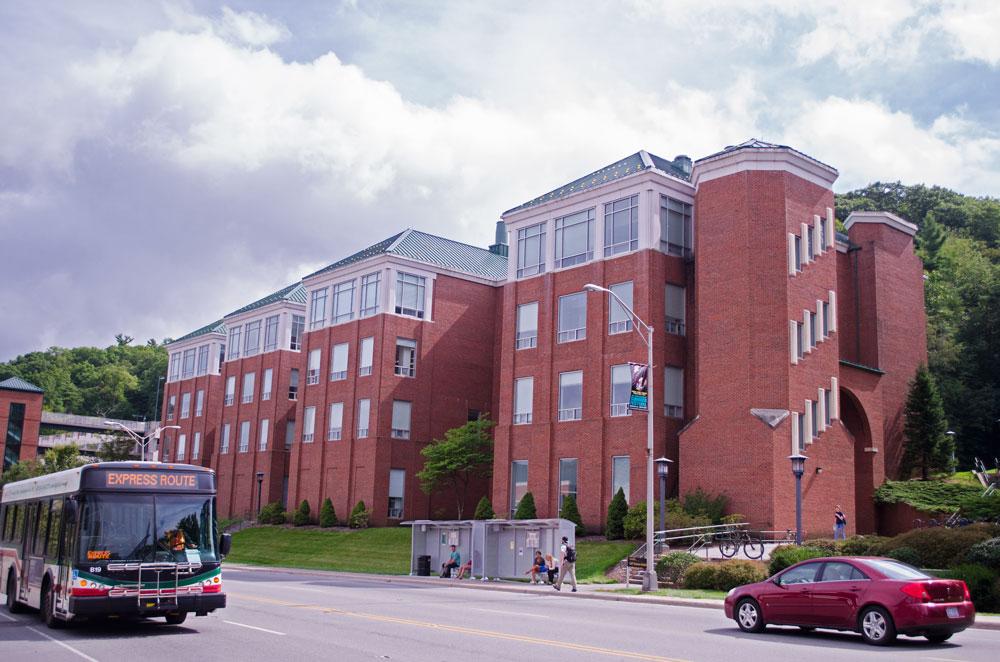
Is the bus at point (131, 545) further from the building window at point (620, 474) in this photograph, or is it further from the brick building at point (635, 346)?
the building window at point (620, 474)

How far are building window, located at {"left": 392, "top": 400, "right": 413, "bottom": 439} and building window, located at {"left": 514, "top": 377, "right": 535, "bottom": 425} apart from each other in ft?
34.8

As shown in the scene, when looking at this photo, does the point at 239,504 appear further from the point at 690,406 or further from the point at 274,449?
the point at 690,406

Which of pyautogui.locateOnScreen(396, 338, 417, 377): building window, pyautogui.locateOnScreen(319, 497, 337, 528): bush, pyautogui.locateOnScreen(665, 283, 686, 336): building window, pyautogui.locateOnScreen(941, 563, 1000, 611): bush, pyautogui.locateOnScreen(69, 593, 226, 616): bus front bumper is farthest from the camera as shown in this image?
pyautogui.locateOnScreen(396, 338, 417, 377): building window

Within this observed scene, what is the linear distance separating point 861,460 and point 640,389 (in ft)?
60.1

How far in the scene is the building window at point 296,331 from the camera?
70.1m

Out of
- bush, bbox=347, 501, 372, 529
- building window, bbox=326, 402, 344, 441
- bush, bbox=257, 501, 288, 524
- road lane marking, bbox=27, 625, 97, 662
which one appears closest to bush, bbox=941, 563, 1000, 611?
road lane marking, bbox=27, 625, 97, 662

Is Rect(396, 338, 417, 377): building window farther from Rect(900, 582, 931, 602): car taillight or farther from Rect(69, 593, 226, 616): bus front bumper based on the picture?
Rect(900, 582, 931, 602): car taillight

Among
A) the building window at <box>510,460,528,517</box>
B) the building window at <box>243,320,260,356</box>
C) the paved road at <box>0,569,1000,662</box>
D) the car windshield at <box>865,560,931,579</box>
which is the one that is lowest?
the paved road at <box>0,569,1000,662</box>

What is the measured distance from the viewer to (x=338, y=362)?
59094mm

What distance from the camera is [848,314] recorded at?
1898 inches

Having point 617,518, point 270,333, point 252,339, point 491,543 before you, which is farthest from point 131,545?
point 252,339

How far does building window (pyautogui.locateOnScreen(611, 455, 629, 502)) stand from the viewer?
41.5 m

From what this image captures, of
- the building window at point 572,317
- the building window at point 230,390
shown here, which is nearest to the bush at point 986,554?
the building window at point 572,317

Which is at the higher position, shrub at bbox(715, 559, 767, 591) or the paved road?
shrub at bbox(715, 559, 767, 591)
